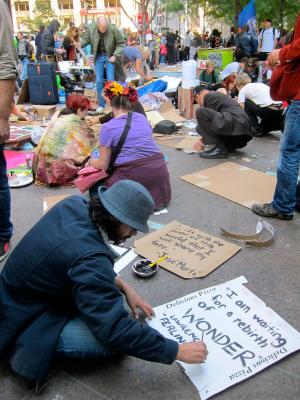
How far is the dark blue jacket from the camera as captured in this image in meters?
1.41

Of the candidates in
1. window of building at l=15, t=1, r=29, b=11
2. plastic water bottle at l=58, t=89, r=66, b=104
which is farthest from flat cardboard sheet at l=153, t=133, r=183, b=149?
window of building at l=15, t=1, r=29, b=11

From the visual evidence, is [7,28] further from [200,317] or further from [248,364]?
[248,364]

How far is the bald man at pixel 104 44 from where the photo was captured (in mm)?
6930

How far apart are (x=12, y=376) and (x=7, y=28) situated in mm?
1803

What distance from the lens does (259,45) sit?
11.0 metres

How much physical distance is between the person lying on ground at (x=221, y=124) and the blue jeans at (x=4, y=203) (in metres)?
2.76

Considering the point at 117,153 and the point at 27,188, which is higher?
the point at 117,153

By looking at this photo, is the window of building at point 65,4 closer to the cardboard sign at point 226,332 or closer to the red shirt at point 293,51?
the red shirt at point 293,51

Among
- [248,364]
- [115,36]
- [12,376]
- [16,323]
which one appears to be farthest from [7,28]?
[115,36]

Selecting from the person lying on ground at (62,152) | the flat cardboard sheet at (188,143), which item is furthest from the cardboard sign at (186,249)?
the flat cardboard sheet at (188,143)

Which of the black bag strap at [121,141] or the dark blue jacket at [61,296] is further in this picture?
the black bag strap at [121,141]

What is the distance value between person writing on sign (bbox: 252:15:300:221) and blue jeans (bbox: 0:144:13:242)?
193cm

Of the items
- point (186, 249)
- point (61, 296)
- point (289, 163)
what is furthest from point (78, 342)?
point (289, 163)

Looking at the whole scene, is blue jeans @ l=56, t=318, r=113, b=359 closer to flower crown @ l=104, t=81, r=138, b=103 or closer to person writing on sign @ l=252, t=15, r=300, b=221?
person writing on sign @ l=252, t=15, r=300, b=221
